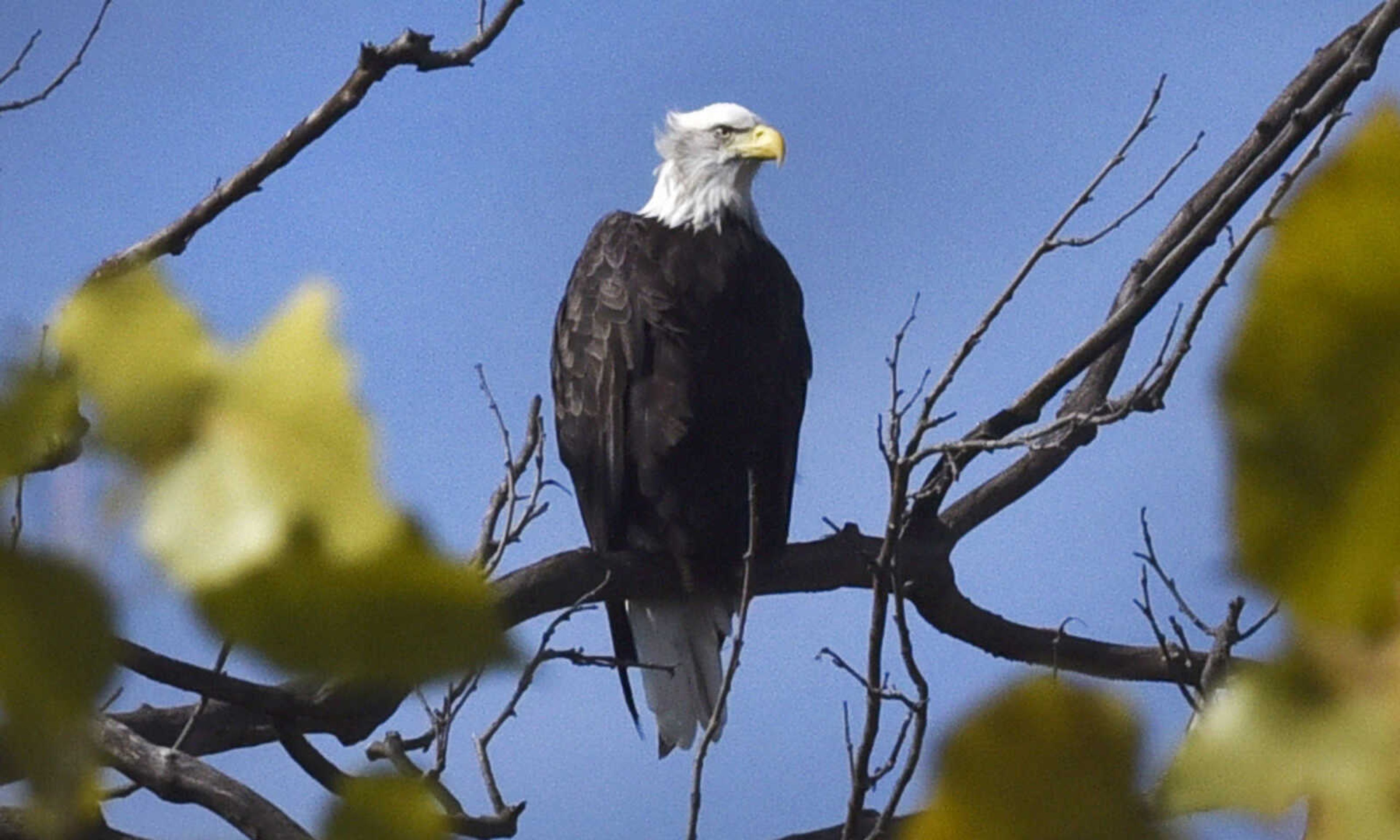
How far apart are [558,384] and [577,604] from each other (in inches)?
54.8

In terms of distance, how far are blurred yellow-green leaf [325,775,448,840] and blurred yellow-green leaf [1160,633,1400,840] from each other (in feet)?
0.34

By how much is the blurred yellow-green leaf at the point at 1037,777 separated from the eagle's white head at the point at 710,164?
16.6 feet

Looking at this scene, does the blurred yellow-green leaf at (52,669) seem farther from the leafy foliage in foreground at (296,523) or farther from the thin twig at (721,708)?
the thin twig at (721,708)

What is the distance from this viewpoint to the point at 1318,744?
22 centimetres

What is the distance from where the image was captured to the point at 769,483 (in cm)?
474

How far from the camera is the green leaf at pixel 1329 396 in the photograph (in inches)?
8.5

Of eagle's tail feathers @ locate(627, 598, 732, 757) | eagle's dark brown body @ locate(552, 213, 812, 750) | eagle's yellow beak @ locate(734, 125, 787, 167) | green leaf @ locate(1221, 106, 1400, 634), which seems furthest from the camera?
eagle's yellow beak @ locate(734, 125, 787, 167)

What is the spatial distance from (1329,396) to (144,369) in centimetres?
16

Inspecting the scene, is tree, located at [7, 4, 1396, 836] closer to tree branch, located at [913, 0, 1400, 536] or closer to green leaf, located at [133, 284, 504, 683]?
tree branch, located at [913, 0, 1400, 536]

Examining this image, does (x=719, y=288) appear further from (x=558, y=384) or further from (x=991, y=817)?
(x=991, y=817)

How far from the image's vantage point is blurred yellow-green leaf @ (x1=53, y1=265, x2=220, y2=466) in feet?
0.83

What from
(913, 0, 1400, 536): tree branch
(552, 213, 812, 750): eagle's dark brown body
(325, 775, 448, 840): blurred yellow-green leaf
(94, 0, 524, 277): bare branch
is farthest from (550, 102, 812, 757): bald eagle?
(325, 775, 448, 840): blurred yellow-green leaf

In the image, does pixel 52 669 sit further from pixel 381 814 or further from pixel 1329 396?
pixel 1329 396

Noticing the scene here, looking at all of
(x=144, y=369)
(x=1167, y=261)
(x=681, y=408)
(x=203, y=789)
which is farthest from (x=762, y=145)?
(x=144, y=369)
